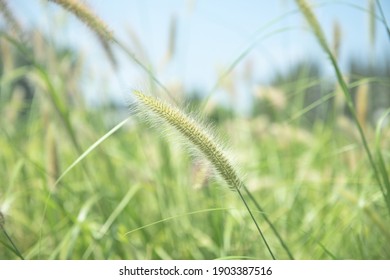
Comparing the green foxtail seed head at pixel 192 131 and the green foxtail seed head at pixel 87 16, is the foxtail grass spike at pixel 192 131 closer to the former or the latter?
the green foxtail seed head at pixel 192 131

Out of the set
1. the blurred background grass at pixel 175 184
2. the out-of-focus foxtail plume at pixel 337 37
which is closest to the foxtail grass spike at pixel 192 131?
the blurred background grass at pixel 175 184

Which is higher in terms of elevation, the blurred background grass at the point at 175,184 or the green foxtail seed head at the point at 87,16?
the green foxtail seed head at the point at 87,16

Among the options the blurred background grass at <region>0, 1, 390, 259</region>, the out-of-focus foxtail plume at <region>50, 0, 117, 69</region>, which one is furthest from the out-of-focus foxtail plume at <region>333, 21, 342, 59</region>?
the out-of-focus foxtail plume at <region>50, 0, 117, 69</region>

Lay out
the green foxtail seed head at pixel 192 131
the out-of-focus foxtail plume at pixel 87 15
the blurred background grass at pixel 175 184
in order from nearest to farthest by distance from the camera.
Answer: the green foxtail seed head at pixel 192 131
the out-of-focus foxtail plume at pixel 87 15
the blurred background grass at pixel 175 184

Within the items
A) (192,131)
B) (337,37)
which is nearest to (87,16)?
(192,131)

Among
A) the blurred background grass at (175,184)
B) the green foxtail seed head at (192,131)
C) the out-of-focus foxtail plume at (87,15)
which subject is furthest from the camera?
the blurred background grass at (175,184)
